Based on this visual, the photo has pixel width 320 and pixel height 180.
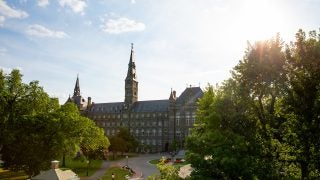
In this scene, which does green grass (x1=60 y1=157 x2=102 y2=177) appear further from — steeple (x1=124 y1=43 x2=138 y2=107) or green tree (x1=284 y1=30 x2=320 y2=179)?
steeple (x1=124 y1=43 x2=138 y2=107)

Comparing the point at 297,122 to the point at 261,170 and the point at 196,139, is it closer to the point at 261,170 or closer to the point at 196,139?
the point at 261,170

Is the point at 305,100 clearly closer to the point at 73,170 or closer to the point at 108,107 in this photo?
the point at 73,170

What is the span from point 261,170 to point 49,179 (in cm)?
1784

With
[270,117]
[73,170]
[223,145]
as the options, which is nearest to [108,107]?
[73,170]

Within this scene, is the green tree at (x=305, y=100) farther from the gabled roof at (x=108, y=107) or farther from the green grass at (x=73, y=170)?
the gabled roof at (x=108, y=107)

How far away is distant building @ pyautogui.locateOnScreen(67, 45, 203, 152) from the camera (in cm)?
12156

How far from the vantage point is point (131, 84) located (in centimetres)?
13575

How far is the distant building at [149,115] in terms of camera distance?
122 m

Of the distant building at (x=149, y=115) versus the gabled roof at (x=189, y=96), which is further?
the distant building at (x=149, y=115)

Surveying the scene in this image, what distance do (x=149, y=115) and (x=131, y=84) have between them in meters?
12.9

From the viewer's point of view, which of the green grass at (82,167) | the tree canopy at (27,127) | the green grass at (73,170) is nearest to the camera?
the tree canopy at (27,127)

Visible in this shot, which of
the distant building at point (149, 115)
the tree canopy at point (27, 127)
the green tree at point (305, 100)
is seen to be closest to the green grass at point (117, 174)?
the tree canopy at point (27, 127)

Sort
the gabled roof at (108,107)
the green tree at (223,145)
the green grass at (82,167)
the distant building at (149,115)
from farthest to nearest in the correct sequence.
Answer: the gabled roof at (108,107)
the distant building at (149,115)
the green grass at (82,167)
the green tree at (223,145)

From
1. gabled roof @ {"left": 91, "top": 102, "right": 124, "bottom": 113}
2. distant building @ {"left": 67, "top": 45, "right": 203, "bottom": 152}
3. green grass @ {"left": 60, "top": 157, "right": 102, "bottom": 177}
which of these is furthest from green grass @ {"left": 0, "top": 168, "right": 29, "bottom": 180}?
gabled roof @ {"left": 91, "top": 102, "right": 124, "bottom": 113}
